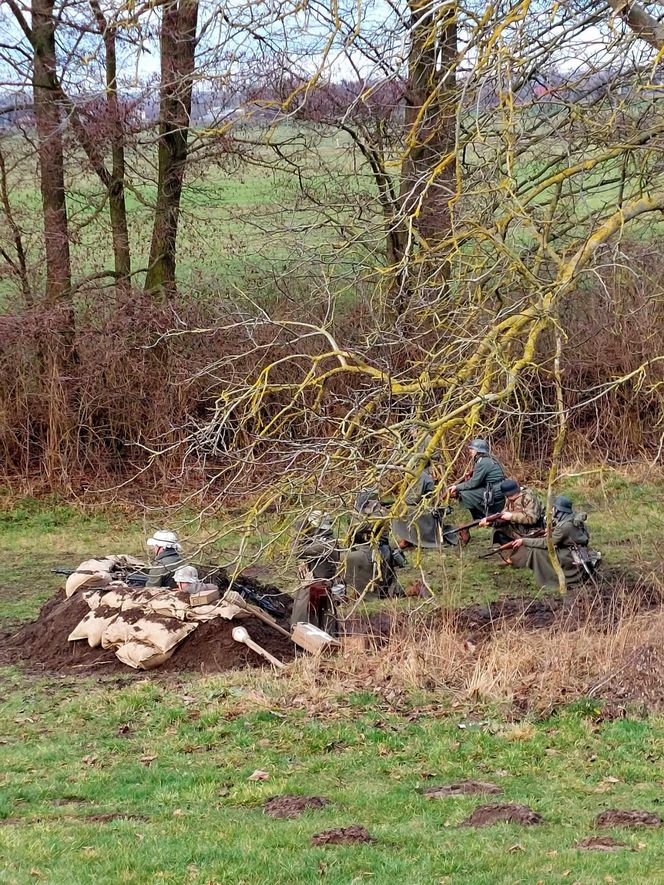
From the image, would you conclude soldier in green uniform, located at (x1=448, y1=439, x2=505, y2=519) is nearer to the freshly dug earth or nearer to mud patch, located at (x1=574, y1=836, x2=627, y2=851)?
the freshly dug earth

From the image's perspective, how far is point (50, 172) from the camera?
851 inches

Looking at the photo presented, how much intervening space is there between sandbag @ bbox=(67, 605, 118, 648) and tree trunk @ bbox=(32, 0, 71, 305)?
11.1 metres

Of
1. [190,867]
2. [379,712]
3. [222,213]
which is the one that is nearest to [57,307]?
[222,213]

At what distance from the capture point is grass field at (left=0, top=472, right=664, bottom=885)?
591cm

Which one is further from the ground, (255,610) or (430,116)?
(430,116)

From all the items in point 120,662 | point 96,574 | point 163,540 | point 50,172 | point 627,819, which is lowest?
point 120,662

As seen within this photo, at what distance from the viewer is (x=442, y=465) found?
1044 cm

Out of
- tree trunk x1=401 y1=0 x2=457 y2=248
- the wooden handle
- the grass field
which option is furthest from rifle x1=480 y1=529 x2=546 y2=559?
the grass field

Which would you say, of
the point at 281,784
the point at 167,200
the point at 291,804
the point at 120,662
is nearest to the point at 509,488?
the point at 120,662

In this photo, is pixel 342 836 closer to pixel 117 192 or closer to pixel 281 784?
pixel 281 784

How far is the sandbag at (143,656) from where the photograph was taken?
437 inches

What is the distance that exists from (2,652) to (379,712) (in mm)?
4568

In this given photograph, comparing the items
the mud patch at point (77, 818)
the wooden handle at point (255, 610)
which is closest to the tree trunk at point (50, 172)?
the wooden handle at point (255, 610)

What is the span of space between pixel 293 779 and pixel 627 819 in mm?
2267
